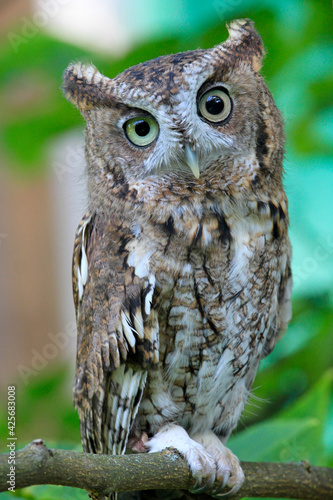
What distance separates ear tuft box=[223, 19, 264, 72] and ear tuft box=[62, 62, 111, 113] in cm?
37

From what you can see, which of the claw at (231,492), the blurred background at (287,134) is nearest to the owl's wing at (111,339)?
the blurred background at (287,134)

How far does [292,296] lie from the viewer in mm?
1961

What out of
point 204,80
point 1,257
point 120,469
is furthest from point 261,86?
point 1,257

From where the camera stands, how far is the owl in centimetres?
140

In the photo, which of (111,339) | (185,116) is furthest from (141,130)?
(111,339)

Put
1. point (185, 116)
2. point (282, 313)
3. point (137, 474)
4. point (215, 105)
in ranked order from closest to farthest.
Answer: point (137, 474) → point (185, 116) → point (215, 105) → point (282, 313)

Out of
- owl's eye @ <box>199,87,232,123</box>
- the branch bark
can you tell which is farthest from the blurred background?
owl's eye @ <box>199,87,232,123</box>

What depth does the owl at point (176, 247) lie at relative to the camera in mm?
1399

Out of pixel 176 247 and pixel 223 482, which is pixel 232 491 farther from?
pixel 176 247

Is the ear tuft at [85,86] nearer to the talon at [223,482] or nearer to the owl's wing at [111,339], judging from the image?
the owl's wing at [111,339]

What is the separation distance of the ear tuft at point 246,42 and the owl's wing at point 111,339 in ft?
1.91

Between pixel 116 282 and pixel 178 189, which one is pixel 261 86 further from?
pixel 116 282

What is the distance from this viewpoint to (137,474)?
1129mm

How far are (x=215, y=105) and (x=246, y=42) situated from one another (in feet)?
0.94
